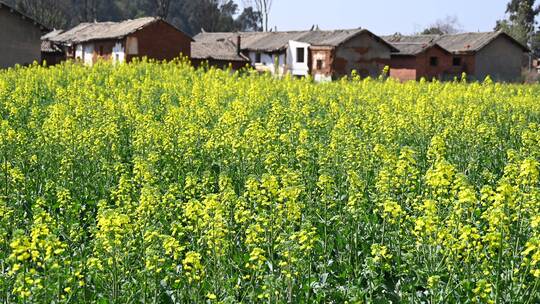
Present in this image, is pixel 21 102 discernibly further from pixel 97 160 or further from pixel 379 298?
pixel 379 298

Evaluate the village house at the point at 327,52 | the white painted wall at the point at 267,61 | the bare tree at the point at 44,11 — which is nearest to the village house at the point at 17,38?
the village house at the point at 327,52

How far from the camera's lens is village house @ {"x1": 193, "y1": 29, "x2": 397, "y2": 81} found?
4869 centimetres

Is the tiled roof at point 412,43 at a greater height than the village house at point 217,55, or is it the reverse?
the tiled roof at point 412,43

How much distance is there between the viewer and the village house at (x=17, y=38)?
122 feet

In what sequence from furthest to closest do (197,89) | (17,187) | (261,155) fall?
(197,89) < (261,155) < (17,187)

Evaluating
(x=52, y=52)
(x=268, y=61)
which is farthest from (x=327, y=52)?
(x=52, y=52)

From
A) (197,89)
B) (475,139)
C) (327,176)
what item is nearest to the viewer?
(327,176)

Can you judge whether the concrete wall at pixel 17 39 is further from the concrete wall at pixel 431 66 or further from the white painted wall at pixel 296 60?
the concrete wall at pixel 431 66

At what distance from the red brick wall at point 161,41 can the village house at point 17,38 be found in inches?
271

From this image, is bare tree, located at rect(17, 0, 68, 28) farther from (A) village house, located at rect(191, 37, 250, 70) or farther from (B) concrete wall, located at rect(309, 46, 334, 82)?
(B) concrete wall, located at rect(309, 46, 334, 82)

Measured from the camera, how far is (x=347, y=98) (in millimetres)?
17250

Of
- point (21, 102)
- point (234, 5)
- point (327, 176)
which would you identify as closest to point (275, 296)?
point (327, 176)

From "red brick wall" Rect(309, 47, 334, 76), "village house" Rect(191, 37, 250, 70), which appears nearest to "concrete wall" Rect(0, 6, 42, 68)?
"village house" Rect(191, 37, 250, 70)

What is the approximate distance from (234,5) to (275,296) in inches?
4110
